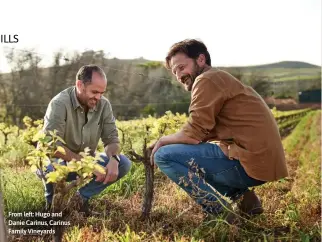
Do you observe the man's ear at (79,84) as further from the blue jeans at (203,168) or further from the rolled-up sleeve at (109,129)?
the blue jeans at (203,168)

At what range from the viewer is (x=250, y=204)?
237cm

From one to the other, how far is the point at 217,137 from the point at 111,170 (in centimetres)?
52

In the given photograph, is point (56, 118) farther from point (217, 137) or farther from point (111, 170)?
point (217, 137)

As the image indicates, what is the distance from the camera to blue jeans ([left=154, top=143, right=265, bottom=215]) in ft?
7.38

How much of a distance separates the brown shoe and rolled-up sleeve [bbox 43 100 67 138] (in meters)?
0.94

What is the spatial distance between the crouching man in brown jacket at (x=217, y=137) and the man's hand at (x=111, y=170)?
7.5 inches

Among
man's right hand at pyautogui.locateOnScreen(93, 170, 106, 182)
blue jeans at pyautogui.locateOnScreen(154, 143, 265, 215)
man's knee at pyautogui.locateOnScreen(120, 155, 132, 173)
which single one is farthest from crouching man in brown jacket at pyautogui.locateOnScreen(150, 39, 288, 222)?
man's right hand at pyautogui.locateOnScreen(93, 170, 106, 182)

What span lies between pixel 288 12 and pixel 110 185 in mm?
1254

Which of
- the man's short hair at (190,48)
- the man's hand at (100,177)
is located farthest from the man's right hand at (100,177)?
the man's short hair at (190,48)

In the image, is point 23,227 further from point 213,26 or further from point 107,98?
point 213,26

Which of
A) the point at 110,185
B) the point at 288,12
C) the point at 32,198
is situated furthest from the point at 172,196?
the point at 288,12

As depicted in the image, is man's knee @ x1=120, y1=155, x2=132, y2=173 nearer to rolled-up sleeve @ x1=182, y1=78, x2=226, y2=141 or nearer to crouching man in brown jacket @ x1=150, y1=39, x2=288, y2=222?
crouching man in brown jacket @ x1=150, y1=39, x2=288, y2=222

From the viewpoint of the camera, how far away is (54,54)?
7.56 feet

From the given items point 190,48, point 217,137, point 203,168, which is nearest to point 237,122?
point 217,137
